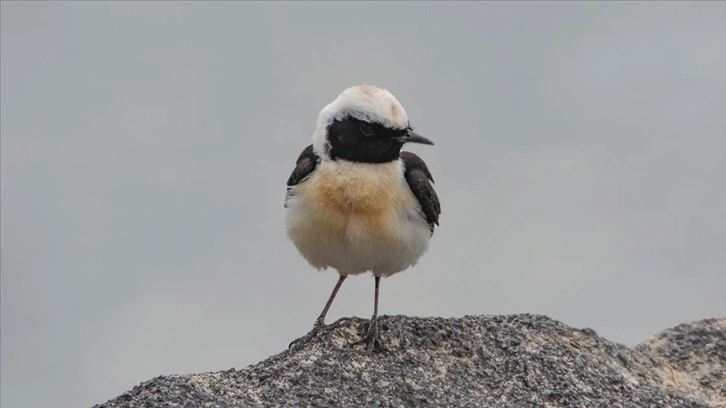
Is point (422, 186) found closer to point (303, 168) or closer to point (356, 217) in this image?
point (356, 217)

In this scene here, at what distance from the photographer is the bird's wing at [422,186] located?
9.34 meters

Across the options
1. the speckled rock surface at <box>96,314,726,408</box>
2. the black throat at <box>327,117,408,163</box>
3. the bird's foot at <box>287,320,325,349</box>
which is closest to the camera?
the speckled rock surface at <box>96,314,726,408</box>

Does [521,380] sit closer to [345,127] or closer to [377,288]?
[377,288]

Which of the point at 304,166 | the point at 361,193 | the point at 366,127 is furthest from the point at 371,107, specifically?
the point at 304,166

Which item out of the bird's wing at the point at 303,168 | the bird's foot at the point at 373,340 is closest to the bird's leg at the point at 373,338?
the bird's foot at the point at 373,340

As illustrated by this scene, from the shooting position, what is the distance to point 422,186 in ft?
30.8

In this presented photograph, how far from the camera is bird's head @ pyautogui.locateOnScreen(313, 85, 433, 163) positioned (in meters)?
9.06

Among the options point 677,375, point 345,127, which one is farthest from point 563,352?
point 345,127

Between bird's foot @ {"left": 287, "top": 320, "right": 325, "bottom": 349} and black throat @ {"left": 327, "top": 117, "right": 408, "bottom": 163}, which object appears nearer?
black throat @ {"left": 327, "top": 117, "right": 408, "bottom": 163}

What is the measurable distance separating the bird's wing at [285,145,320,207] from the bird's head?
147 mm

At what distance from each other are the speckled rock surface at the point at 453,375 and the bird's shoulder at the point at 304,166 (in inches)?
43.8

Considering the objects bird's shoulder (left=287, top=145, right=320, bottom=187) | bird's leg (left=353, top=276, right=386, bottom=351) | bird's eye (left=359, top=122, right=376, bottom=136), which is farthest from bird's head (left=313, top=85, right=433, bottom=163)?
bird's leg (left=353, top=276, right=386, bottom=351)

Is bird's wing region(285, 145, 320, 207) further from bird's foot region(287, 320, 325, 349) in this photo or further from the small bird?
bird's foot region(287, 320, 325, 349)

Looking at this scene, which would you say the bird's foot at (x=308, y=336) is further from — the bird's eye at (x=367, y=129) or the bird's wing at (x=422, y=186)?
the bird's eye at (x=367, y=129)
